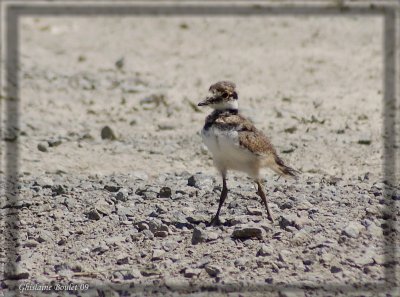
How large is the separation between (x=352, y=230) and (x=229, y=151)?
1241 millimetres

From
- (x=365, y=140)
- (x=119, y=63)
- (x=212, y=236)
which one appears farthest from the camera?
(x=119, y=63)

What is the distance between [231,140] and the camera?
6422mm

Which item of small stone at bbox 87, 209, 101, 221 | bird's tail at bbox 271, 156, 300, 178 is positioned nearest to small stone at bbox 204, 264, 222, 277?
bird's tail at bbox 271, 156, 300, 178

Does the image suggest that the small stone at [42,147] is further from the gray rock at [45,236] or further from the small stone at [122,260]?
the small stone at [122,260]

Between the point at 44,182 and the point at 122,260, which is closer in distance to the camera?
the point at 122,260

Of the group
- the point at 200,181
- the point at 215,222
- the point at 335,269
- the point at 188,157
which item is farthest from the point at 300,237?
the point at 188,157

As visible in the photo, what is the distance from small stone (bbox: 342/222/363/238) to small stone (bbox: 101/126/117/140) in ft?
16.0

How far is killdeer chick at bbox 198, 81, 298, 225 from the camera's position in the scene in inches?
254

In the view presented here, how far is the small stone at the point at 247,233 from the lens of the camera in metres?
6.35

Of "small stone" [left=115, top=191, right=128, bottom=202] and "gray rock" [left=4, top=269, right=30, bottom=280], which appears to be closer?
"gray rock" [left=4, top=269, right=30, bottom=280]

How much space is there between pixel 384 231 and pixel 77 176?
3938mm

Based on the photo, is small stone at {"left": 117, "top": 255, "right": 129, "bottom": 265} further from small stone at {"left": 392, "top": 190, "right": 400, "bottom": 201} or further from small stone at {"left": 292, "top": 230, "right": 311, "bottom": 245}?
small stone at {"left": 392, "top": 190, "right": 400, "bottom": 201}

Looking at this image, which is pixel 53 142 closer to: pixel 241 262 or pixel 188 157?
pixel 188 157

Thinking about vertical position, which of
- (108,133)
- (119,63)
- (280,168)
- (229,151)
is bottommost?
(280,168)
